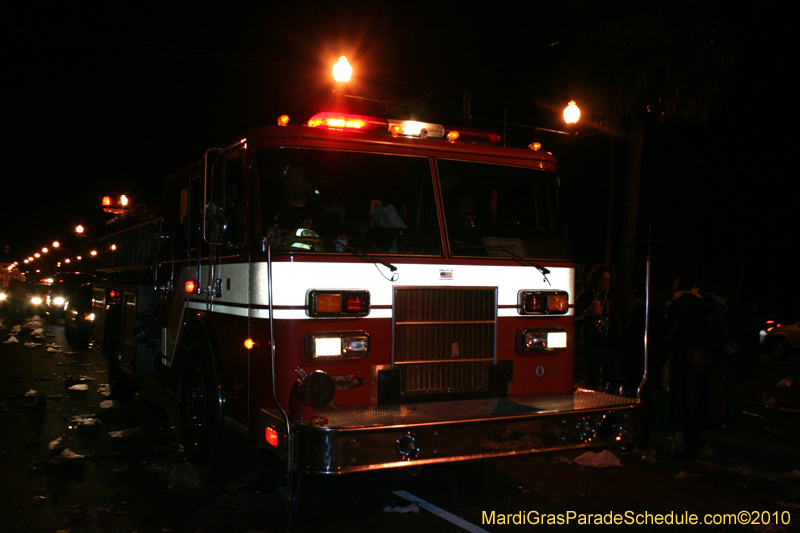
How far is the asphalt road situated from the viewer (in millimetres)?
4910

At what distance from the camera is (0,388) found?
10172mm

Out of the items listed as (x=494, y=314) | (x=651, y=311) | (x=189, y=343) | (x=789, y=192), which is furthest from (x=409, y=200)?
(x=789, y=192)

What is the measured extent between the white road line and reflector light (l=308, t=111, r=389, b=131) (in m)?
2.91

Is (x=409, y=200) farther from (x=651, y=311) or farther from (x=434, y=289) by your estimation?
(x=651, y=311)

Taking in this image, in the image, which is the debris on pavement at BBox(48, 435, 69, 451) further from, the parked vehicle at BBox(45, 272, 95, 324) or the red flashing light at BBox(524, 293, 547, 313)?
the parked vehicle at BBox(45, 272, 95, 324)

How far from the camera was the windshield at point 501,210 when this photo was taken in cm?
555

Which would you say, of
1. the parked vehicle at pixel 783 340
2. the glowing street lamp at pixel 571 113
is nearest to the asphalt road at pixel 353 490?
the glowing street lamp at pixel 571 113

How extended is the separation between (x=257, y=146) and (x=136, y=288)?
130 inches

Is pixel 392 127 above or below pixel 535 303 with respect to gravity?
above

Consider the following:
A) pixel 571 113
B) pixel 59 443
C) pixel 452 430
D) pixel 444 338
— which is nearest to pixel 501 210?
pixel 444 338

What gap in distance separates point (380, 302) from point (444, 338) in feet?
1.98

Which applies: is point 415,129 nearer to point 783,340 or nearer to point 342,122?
point 342,122

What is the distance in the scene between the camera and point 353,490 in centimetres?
573

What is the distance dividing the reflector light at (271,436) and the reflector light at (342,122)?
2267mm
